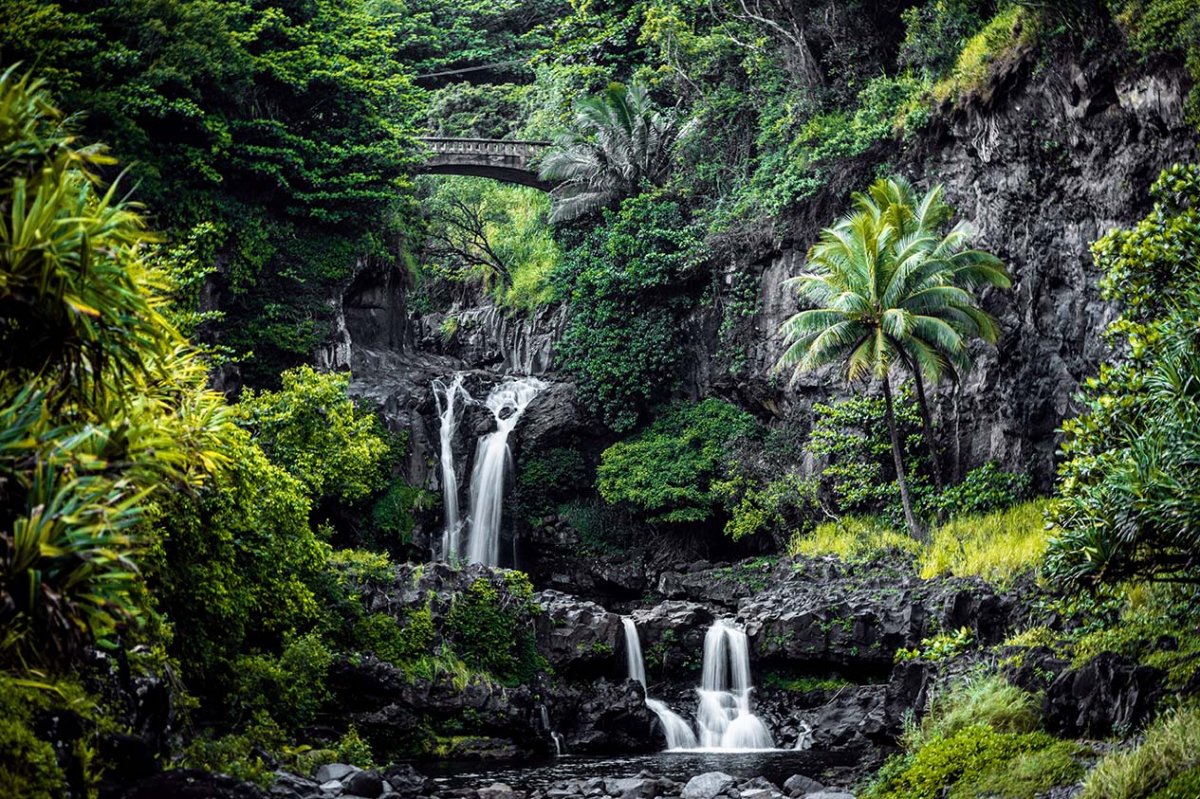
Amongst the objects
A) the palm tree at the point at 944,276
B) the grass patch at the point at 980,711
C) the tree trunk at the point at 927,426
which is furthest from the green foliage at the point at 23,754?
the tree trunk at the point at 927,426

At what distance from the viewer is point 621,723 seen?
2158 centimetres

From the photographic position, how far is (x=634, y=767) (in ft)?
63.0

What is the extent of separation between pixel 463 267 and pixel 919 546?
27.2 meters

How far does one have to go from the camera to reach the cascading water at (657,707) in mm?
21922

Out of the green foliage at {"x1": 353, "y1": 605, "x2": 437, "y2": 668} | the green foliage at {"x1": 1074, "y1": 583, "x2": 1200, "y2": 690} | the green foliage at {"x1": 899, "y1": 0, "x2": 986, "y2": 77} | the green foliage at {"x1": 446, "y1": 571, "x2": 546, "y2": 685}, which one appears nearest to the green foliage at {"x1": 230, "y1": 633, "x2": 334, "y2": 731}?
the green foliage at {"x1": 353, "y1": 605, "x2": 437, "y2": 668}

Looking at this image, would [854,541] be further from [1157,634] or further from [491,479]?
[1157,634]

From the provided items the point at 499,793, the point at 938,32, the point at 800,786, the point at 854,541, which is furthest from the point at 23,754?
the point at 938,32

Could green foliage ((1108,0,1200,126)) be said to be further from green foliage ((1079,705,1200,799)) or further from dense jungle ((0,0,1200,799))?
green foliage ((1079,705,1200,799))

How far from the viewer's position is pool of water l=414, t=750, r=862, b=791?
1788 cm

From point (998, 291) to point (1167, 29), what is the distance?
838 centimetres

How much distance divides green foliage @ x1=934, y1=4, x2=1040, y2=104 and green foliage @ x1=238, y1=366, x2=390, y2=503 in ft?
59.8

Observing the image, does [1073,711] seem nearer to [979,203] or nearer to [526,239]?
[979,203]

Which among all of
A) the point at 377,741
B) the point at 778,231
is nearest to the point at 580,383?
the point at 778,231

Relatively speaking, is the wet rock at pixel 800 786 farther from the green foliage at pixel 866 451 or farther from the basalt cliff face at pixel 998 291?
the basalt cliff face at pixel 998 291
